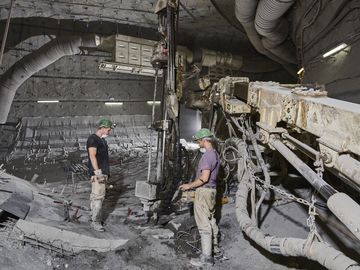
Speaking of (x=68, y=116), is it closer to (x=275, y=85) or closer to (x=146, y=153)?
(x=146, y=153)

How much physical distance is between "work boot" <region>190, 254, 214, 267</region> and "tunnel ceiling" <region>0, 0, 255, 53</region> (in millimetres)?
6854

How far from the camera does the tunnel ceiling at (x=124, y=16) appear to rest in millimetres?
9055

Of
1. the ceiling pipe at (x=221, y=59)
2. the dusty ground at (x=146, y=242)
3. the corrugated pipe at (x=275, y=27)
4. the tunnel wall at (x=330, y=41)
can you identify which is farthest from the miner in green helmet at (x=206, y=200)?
the ceiling pipe at (x=221, y=59)

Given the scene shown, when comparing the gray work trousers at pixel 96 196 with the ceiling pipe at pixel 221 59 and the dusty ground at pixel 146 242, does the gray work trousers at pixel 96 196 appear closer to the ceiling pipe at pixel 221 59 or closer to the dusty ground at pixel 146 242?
the dusty ground at pixel 146 242

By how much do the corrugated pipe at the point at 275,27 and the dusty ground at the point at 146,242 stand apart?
3944 mm

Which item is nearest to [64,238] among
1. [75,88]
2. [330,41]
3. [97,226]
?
[97,226]

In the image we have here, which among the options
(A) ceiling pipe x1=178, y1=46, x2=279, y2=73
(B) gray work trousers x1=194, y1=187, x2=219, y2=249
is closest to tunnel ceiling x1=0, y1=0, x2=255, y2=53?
(A) ceiling pipe x1=178, y1=46, x2=279, y2=73

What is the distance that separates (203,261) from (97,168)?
216cm

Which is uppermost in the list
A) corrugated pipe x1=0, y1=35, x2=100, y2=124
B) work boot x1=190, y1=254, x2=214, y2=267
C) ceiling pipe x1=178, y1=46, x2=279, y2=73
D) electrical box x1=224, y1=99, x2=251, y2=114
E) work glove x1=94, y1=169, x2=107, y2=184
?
ceiling pipe x1=178, y1=46, x2=279, y2=73

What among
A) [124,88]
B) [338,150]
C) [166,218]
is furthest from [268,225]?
[124,88]

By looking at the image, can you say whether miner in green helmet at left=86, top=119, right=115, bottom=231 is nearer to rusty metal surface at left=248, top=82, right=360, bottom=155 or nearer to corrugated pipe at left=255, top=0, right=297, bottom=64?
rusty metal surface at left=248, top=82, right=360, bottom=155

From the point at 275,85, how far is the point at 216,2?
578cm

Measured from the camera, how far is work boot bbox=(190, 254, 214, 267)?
14.5ft

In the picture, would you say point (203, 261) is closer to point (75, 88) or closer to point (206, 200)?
point (206, 200)
